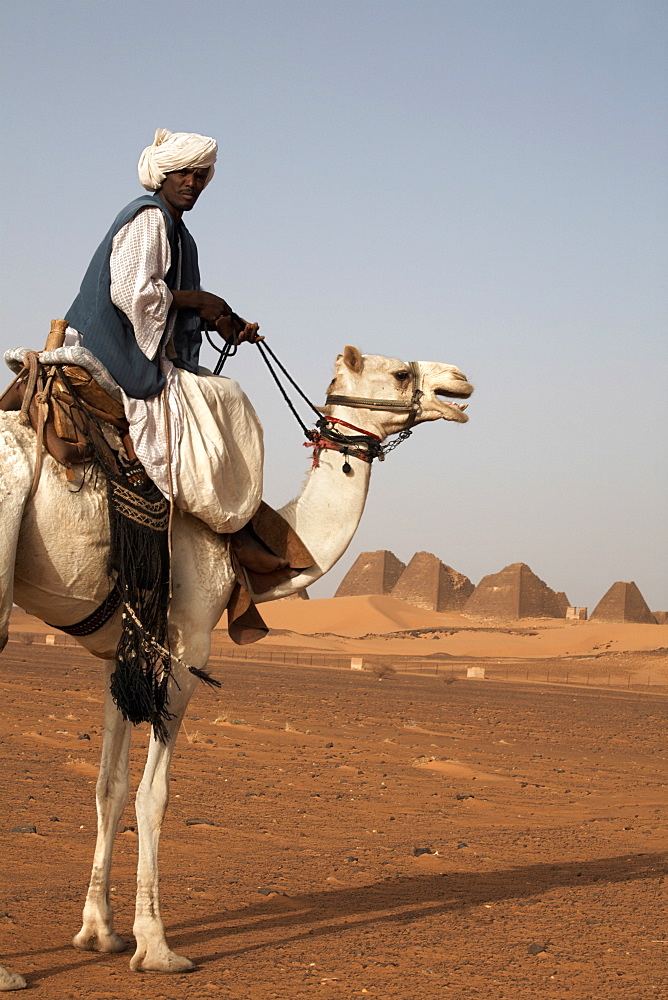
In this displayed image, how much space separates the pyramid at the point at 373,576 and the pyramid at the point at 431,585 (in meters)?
3.43

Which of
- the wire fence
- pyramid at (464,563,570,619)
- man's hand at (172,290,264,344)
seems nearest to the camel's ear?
man's hand at (172,290,264,344)

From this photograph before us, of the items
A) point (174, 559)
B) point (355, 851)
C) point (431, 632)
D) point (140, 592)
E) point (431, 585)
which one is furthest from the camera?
point (431, 585)

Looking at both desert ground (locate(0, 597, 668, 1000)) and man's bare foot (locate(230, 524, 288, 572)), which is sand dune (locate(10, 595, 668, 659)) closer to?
desert ground (locate(0, 597, 668, 1000))

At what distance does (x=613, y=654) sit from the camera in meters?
43.8

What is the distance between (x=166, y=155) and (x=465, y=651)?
52370 mm

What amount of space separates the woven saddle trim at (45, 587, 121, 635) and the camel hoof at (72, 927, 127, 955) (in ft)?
5.44

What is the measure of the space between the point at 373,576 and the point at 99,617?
85.9m

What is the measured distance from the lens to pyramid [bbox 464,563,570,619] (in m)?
75.9

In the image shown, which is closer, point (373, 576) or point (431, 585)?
point (431, 585)

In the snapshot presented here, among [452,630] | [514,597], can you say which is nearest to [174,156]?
[452,630]

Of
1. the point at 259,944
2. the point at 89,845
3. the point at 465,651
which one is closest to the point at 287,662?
the point at 465,651

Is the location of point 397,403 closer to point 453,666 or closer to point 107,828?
point 107,828

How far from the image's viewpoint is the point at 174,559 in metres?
5.17

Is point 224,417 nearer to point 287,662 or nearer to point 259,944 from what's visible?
point 259,944
